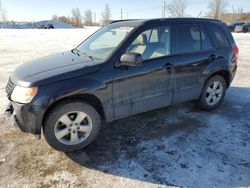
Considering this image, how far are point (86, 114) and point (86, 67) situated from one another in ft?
2.12

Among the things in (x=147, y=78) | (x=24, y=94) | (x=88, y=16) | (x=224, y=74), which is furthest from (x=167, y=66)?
(x=88, y=16)

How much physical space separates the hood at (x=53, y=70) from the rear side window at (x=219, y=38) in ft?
8.27

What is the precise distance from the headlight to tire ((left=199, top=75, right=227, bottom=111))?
3.09 metres

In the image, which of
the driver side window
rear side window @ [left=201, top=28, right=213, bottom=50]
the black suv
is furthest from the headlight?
rear side window @ [left=201, top=28, right=213, bottom=50]

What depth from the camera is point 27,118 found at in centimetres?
293

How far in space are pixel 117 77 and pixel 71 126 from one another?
36.6 inches

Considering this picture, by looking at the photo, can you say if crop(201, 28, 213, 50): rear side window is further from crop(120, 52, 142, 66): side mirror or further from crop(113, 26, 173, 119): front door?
crop(120, 52, 142, 66): side mirror

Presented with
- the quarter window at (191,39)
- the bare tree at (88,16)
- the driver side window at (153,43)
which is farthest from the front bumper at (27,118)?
the bare tree at (88,16)

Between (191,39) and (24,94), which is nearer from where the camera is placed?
(24,94)

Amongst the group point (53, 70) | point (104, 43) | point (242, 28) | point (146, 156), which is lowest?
point (146, 156)

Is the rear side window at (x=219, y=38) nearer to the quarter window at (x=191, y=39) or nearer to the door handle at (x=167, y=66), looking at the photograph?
the quarter window at (x=191, y=39)

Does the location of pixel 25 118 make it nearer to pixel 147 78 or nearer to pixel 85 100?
pixel 85 100

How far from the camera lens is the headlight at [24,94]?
287 cm

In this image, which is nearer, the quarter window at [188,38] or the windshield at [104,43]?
the windshield at [104,43]
